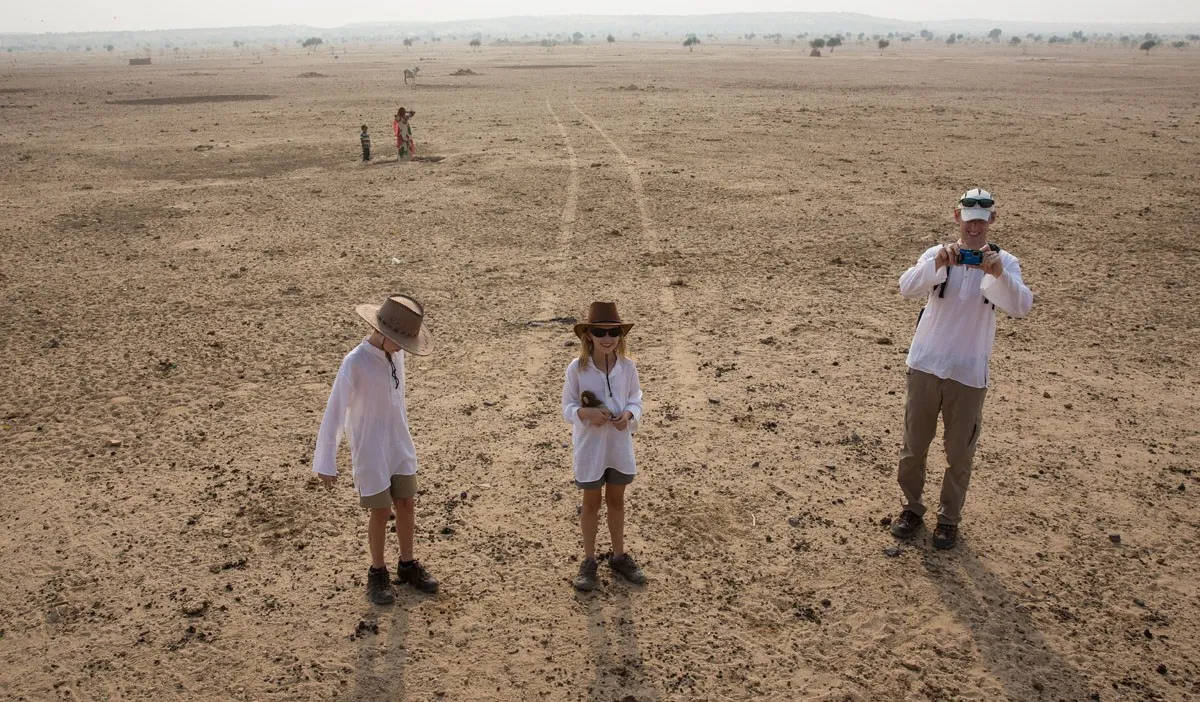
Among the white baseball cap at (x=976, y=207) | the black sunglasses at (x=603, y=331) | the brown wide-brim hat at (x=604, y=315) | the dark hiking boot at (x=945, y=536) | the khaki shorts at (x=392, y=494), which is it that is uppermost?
the white baseball cap at (x=976, y=207)

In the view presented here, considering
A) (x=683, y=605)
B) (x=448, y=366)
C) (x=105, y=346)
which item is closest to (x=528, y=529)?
(x=683, y=605)

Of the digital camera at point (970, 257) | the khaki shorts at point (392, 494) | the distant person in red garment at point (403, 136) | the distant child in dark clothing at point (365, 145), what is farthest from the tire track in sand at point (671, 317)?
the distant child in dark clothing at point (365, 145)

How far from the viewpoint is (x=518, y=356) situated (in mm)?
8383

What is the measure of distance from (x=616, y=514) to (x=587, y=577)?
44 centimetres

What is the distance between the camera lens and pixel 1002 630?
455 cm

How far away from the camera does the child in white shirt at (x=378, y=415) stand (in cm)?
432

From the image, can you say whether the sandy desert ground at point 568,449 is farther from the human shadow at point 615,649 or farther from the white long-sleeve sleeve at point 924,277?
the white long-sleeve sleeve at point 924,277

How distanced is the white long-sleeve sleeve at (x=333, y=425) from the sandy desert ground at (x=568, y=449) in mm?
985

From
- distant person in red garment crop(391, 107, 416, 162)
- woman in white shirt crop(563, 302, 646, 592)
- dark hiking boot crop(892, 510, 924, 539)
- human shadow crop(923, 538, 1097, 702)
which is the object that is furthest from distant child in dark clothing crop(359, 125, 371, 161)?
human shadow crop(923, 538, 1097, 702)

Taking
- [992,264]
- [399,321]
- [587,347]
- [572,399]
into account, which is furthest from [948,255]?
[399,321]

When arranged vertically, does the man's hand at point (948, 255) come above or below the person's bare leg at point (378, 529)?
above

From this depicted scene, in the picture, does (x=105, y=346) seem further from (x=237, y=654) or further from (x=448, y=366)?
(x=237, y=654)

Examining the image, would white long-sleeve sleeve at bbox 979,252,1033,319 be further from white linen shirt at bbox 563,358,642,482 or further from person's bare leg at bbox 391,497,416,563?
person's bare leg at bbox 391,497,416,563

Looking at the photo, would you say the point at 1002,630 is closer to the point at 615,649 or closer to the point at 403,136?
the point at 615,649
